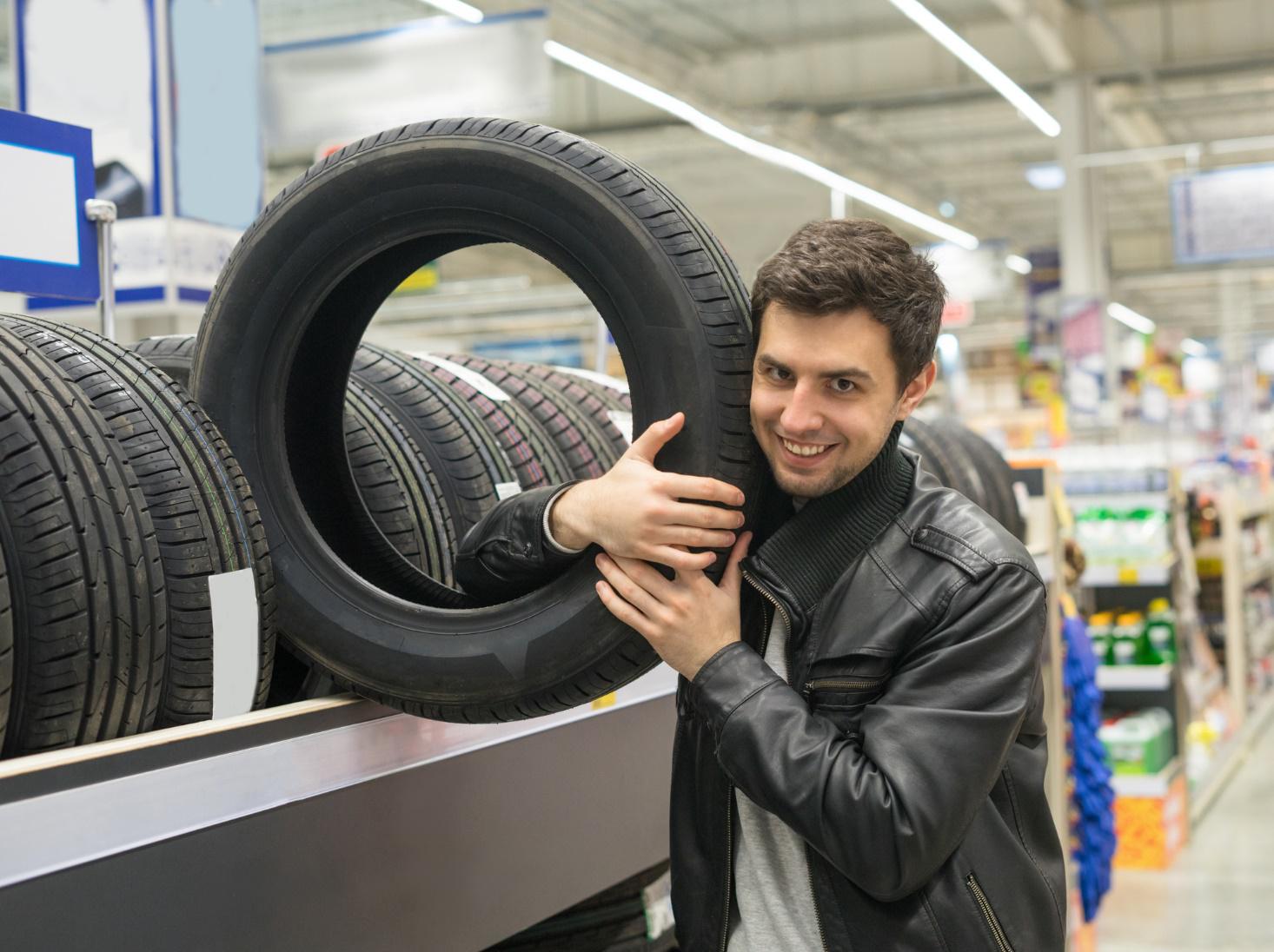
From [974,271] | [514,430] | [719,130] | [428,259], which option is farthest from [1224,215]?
[428,259]

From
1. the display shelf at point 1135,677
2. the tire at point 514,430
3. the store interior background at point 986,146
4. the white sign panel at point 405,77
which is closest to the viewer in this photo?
the tire at point 514,430

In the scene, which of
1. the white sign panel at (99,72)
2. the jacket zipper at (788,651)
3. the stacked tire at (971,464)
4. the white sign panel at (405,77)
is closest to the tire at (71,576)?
the jacket zipper at (788,651)

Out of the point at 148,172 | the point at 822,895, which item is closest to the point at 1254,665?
the point at 148,172

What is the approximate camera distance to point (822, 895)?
1431 millimetres

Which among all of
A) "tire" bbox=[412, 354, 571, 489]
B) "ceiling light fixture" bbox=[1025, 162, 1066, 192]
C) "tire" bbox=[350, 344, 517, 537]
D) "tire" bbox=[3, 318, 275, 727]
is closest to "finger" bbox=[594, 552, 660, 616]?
"tire" bbox=[3, 318, 275, 727]

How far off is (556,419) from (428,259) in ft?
2.47

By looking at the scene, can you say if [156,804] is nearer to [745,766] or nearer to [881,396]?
[745,766]

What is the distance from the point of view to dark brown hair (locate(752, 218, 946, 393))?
1408mm

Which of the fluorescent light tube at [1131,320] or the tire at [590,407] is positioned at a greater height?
the fluorescent light tube at [1131,320]

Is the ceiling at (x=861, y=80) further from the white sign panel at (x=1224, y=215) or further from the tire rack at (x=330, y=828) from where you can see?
the tire rack at (x=330, y=828)

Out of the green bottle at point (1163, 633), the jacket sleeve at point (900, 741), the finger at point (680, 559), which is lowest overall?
the green bottle at point (1163, 633)

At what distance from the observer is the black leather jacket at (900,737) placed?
133 centimetres

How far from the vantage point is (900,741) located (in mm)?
1336

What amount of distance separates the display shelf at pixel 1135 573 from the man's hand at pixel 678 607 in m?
5.22
